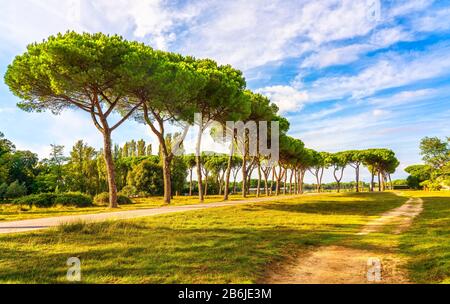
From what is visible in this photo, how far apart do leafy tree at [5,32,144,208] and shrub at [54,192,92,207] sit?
4.26m

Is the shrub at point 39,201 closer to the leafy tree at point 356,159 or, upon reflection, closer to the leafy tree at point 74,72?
the leafy tree at point 74,72

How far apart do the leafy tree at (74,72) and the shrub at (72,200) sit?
426cm

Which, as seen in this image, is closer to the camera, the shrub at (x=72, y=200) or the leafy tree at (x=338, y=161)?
the shrub at (x=72, y=200)

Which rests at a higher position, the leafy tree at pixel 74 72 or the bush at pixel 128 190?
the leafy tree at pixel 74 72

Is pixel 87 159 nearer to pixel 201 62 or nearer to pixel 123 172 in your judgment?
pixel 123 172

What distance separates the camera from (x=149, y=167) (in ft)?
202

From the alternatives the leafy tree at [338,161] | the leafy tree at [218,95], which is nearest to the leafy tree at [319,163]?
the leafy tree at [338,161]

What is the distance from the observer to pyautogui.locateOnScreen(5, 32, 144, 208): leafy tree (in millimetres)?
21984

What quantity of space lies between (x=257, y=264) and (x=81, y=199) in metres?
22.7

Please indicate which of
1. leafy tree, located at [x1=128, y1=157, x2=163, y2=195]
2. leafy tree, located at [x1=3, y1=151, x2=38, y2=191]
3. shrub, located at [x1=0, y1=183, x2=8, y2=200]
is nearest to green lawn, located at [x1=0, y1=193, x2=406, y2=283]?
shrub, located at [x1=0, y1=183, x2=8, y2=200]

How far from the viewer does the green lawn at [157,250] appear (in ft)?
23.4

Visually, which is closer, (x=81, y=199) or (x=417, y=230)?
(x=417, y=230)

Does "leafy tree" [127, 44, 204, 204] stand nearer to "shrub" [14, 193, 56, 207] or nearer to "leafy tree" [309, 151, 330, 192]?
"shrub" [14, 193, 56, 207]
